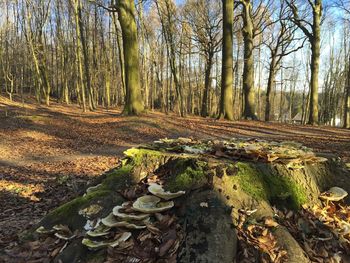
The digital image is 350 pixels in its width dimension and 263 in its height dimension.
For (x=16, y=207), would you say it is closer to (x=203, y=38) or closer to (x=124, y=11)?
(x=124, y=11)

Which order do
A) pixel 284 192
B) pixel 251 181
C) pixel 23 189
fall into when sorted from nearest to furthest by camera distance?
1. pixel 251 181
2. pixel 284 192
3. pixel 23 189

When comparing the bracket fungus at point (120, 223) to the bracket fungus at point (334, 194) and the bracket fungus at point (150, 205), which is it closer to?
the bracket fungus at point (150, 205)

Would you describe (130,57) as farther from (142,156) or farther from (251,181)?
(251,181)

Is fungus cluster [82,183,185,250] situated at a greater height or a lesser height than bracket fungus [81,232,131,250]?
greater

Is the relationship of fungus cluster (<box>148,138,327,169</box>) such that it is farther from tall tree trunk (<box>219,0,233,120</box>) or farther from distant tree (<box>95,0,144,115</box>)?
tall tree trunk (<box>219,0,233,120</box>)

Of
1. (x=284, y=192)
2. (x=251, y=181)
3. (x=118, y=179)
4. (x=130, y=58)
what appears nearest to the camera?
(x=251, y=181)

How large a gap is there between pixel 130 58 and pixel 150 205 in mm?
14731

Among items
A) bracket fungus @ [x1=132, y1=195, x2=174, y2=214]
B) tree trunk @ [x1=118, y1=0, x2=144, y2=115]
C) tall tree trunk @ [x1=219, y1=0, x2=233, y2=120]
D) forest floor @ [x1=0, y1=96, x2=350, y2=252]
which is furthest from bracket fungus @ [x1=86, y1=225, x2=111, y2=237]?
tall tree trunk @ [x1=219, y1=0, x2=233, y2=120]

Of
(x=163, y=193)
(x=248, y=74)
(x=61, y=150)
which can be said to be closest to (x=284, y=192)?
(x=163, y=193)

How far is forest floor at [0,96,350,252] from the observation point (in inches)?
233

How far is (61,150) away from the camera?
12.1m

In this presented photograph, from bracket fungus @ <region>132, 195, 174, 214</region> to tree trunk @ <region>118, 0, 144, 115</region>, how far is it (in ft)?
46.4

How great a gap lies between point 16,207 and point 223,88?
50.9ft

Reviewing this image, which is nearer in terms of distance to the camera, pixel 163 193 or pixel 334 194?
pixel 163 193
